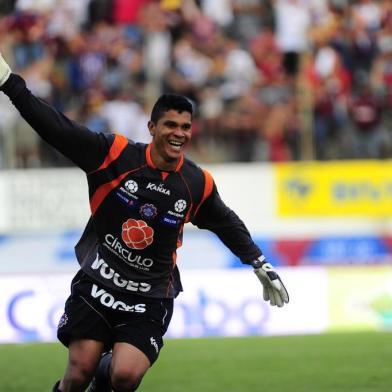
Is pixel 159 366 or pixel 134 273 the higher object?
pixel 134 273

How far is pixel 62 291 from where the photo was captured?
13.8 m

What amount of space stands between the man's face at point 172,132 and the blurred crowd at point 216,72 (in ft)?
30.9

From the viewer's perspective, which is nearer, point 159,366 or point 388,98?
point 159,366

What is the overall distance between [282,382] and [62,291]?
16.4 feet

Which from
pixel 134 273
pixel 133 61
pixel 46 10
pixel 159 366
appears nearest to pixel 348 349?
pixel 159 366

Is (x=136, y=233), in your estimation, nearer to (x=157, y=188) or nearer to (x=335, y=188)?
(x=157, y=188)

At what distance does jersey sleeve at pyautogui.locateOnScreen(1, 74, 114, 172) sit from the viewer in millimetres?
6289

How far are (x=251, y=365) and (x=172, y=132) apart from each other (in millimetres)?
4552

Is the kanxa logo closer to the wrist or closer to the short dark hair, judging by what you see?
the short dark hair

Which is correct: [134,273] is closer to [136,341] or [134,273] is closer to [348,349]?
[136,341]

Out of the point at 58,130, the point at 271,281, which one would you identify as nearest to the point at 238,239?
the point at 271,281

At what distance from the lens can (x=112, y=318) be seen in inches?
273

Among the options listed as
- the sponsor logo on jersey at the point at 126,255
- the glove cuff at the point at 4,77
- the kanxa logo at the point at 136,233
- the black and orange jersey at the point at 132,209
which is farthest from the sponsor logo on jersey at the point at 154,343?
the glove cuff at the point at 4,77

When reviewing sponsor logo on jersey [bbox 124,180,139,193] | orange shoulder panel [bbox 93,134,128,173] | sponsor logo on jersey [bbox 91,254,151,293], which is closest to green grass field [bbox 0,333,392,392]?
sponsor logo on jersey [bbox 91,254,151,293]
